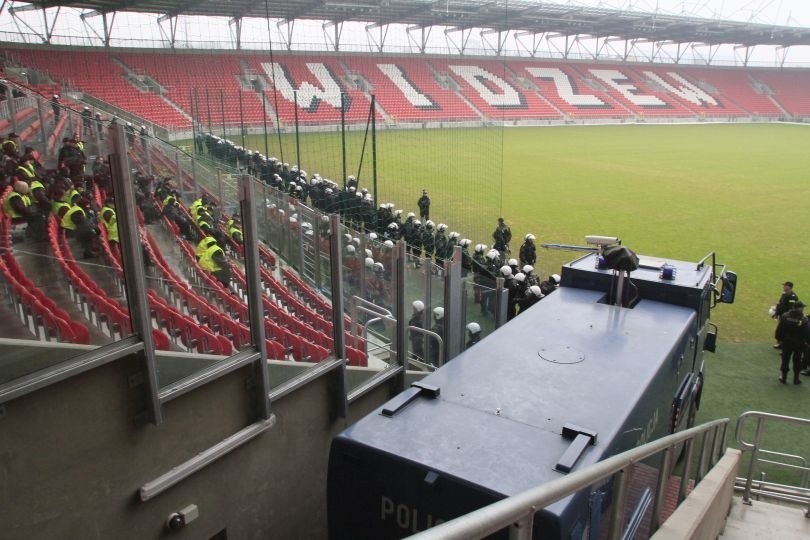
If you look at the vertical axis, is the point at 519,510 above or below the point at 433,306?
above

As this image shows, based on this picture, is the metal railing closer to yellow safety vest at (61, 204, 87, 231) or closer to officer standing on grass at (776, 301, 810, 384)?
officer standing on grass at (776, 301, 810, 384)

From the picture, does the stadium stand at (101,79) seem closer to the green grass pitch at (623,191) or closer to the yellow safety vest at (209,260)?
the green grass pitch at (623,191)

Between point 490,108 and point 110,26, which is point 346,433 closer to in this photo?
point 110,26

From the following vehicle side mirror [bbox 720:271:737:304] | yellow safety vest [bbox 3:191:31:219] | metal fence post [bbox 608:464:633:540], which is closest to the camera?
metal fence post [bbox 608:464:633:540]

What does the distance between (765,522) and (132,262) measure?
4.57 meters

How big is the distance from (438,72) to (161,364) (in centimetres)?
4539

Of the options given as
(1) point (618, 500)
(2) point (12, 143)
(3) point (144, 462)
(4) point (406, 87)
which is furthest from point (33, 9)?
(4) point (406, 87)

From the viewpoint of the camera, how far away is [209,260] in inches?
161

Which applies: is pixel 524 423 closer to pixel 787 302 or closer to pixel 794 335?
pixel 794 335

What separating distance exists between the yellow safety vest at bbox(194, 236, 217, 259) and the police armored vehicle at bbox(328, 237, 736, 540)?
178 centimetres

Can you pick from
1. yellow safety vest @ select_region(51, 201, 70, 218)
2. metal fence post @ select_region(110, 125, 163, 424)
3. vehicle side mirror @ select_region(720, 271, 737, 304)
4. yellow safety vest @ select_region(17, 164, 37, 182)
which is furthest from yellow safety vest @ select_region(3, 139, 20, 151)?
vehicle side mirror @ select_region(720, 271, 737, 304)

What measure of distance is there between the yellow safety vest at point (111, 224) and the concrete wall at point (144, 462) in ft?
2.06

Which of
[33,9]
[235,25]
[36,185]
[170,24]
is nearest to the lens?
[36,185]

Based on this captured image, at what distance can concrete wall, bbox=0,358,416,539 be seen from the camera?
2.70 meters
